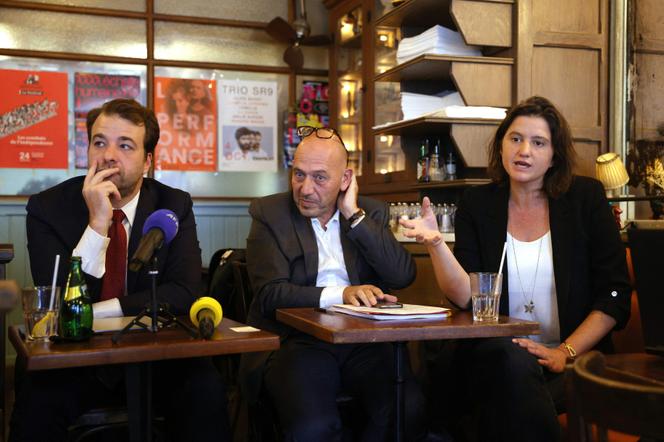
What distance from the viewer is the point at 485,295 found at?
2.28m

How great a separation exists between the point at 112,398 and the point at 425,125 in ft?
7.19

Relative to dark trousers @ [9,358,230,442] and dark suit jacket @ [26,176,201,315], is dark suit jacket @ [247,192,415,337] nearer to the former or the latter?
dark suit jacket @ [26,176,201,315]

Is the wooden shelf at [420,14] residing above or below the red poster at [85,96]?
above

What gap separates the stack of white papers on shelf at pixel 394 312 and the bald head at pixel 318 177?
1.63ft

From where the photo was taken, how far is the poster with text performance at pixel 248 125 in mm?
6121

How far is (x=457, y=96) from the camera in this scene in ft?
13.7

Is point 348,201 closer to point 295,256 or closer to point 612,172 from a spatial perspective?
point 295,256

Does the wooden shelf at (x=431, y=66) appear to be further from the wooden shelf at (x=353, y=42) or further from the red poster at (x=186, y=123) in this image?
the red poster at (x=186, y=123)

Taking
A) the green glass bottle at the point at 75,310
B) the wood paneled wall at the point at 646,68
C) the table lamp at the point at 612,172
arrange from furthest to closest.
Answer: the wood paneled wall at the point at 646,68 → the table lamp at the point at 612,172 → the green glass bottle at the point at 75,310

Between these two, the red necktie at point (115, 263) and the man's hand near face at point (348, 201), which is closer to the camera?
the red necktie at point (115, 263)

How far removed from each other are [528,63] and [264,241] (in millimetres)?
1863

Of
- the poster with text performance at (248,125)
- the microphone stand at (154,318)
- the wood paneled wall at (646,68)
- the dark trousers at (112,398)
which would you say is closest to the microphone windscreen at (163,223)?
the microphone stand at (154,318)

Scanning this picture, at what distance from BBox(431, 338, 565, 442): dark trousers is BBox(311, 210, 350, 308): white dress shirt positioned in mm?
466

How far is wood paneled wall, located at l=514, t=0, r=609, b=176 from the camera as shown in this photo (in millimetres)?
3963
